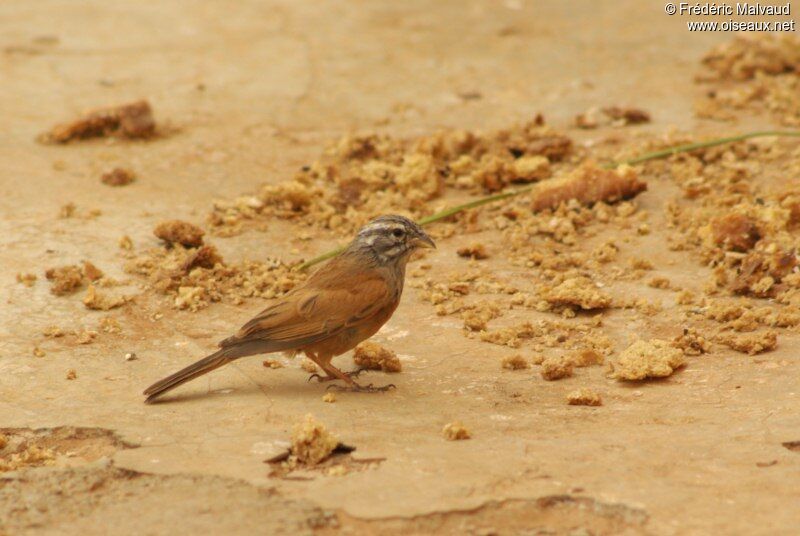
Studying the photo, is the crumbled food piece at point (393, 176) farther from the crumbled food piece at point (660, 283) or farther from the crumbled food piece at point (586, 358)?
the crumbled food piece at point (586, 358)

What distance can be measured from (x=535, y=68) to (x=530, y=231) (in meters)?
3.46

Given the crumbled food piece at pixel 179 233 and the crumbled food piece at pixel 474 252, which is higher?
the crumbled food piece at pixel 179 233

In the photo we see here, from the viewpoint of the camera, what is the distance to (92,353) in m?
5.50

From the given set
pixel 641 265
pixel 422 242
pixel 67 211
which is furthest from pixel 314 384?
pixel 67 211

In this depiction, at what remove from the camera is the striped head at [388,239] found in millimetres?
5695

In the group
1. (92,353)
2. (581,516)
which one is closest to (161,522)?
(581,516)

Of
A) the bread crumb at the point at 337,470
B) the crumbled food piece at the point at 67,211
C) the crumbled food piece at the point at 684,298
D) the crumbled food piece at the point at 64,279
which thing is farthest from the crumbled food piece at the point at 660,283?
the crumbled food piece at the point at 67,211

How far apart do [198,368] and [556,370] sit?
172cm

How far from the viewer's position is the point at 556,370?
17.4 feet

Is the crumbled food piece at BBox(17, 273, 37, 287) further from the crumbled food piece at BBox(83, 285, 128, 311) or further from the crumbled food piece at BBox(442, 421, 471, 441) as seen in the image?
the crumbled food piece at BBox(442, 421, 471, 441)

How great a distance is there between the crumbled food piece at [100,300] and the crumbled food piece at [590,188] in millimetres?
2860

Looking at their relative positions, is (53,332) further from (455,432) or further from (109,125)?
(109,125)

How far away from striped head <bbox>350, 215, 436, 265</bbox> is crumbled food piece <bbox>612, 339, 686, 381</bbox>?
1.25m

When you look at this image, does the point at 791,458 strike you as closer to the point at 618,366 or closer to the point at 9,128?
the point at 618,366
